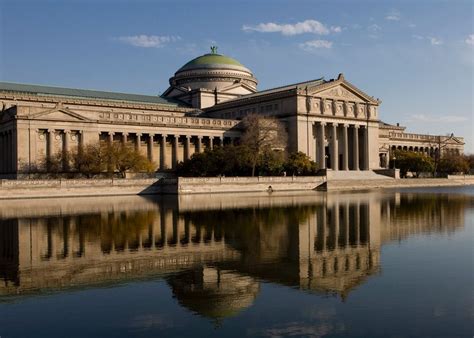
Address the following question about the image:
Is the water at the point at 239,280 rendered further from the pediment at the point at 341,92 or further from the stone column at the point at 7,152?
the pediment at the point at 341,92

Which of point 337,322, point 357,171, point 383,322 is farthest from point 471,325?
point 357,171

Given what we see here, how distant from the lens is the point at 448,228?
30.9 meters

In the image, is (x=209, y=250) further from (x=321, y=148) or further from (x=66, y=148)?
(x=321, y=148)

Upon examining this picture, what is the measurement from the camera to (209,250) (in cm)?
2384

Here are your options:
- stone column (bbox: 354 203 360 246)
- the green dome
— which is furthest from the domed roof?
stone column (bbox: 354 203 360 246)

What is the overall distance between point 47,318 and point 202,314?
378 centimetres

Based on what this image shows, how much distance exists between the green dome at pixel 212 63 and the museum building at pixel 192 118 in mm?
236

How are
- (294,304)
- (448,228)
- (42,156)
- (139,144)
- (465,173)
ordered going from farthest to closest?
(465,173) → (139,144) → (42,156) → (448,228) → (294,304)

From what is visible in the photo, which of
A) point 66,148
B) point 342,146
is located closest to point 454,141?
point 342,146

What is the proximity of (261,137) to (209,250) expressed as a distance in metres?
66.8

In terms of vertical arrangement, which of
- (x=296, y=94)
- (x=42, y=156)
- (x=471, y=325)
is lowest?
(x=471, y=325)

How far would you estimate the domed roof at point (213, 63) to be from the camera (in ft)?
432

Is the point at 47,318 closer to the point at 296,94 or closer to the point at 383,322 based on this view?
the point at 383,322

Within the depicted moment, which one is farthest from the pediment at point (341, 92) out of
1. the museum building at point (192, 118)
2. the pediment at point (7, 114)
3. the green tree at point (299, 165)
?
the pediment at point (7, 114)
